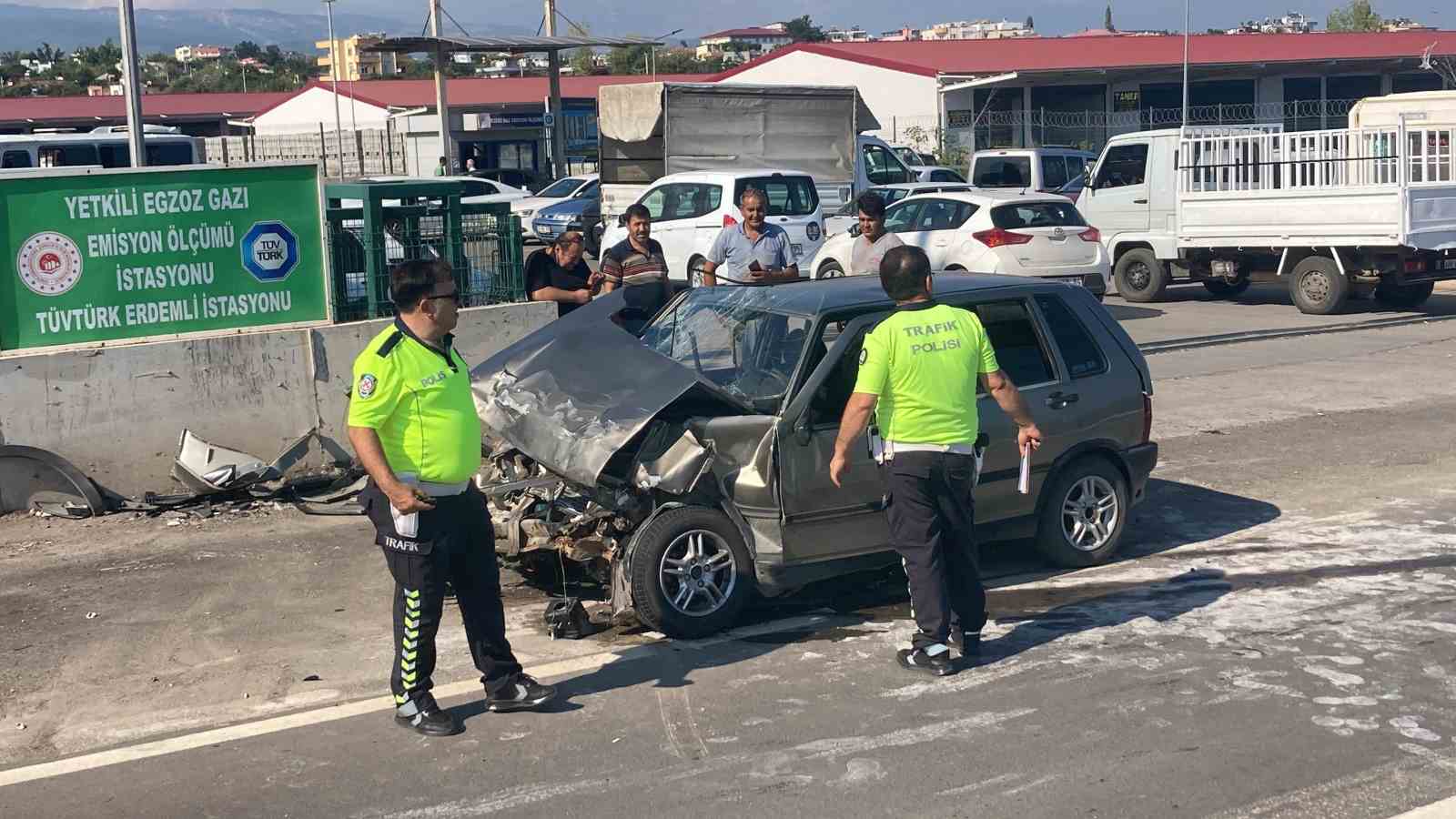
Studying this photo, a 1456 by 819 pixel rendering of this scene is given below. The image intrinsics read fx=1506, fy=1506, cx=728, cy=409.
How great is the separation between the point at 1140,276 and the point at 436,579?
17099 millimetres

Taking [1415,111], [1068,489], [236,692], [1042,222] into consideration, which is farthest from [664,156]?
[236,692]

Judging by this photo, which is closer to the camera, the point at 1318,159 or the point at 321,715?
the point at 321,715

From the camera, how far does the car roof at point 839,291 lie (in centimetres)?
721

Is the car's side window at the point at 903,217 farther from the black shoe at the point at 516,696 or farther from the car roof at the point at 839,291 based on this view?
the black shoe at the point at 516,696

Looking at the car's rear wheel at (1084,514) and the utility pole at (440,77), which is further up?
the utility pole at (440,77)

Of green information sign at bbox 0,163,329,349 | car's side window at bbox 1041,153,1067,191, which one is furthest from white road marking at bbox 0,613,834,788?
car's side window at bbox 1041,153,1067,191

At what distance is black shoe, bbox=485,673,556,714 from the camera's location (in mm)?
5746

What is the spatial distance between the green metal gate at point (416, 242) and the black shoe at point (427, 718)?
17.3 ft

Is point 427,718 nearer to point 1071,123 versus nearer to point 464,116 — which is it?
point 464,116

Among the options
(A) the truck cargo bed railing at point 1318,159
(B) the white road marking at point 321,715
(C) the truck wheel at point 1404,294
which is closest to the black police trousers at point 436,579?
(B) the white road marking at point 321,715

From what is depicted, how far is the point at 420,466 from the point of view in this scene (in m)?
5.43

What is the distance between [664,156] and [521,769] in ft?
62.8

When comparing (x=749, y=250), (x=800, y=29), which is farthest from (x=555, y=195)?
(x=800, y=29)

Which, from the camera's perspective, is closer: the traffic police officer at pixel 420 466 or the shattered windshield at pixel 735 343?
the traffic police officer at pixel 420 466
